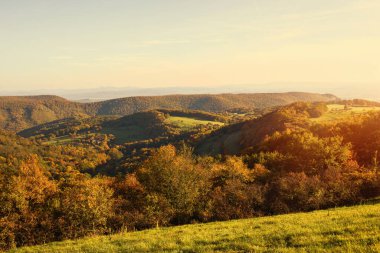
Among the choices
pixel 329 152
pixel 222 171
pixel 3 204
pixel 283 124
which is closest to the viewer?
pixel 3 204

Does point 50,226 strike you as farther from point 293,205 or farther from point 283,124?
point 283,124

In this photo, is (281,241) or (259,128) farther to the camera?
(259,128)

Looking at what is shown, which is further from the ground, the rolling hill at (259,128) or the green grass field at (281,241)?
the green grass field at (281,241)

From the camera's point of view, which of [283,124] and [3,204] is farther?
[283,124]

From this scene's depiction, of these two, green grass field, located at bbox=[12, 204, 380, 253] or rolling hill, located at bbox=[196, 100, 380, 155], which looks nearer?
green grass field, located at bbox=[12, 204, 380, 253]

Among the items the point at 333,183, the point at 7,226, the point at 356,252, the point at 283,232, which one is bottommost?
the point at 7,226

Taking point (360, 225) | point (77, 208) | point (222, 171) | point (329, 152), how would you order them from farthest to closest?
point (329, 152) → point (222, 171) → point (77, 208) → point (360, 225)

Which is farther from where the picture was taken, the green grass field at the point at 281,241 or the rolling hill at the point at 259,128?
the rolling hill at the point at 259,128

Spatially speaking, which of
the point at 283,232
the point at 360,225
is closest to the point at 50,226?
the point at 283,232

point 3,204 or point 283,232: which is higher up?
point 283,232

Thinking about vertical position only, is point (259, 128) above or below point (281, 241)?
below

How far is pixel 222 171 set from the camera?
60.0m

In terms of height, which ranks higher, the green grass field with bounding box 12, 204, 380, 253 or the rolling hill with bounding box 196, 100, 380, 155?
the green grass field with bounding box 12, 204, 380, 253

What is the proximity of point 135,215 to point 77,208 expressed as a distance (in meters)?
6.72
